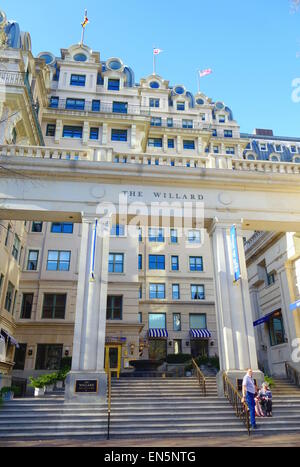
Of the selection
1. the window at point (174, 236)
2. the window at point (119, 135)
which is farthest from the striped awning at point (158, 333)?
the window at point (119, 135)

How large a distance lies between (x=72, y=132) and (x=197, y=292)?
20.5 metres

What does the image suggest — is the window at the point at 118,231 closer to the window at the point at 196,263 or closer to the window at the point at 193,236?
the window at the point at 196,263

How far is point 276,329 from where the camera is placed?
25.2 m

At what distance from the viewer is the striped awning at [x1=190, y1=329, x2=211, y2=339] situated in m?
33.2

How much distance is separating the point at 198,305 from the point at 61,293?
45.0 ft

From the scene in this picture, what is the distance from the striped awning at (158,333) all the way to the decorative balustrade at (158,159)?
1880 centimetres

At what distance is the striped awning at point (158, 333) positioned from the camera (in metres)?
32.9

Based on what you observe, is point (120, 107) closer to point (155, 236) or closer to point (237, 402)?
point (155, 236)

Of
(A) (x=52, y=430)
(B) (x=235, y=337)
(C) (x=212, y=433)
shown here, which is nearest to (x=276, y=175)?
(B) (x=235, y=337)

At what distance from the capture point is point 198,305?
35281 millimetres

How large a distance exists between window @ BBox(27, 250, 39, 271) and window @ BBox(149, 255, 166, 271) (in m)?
11.5

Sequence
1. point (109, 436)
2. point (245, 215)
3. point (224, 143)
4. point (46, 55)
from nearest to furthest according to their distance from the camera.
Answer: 1. point (109, 436)
2. point (245, 215)
3. point (46, 55)
4. point (224, 143)
